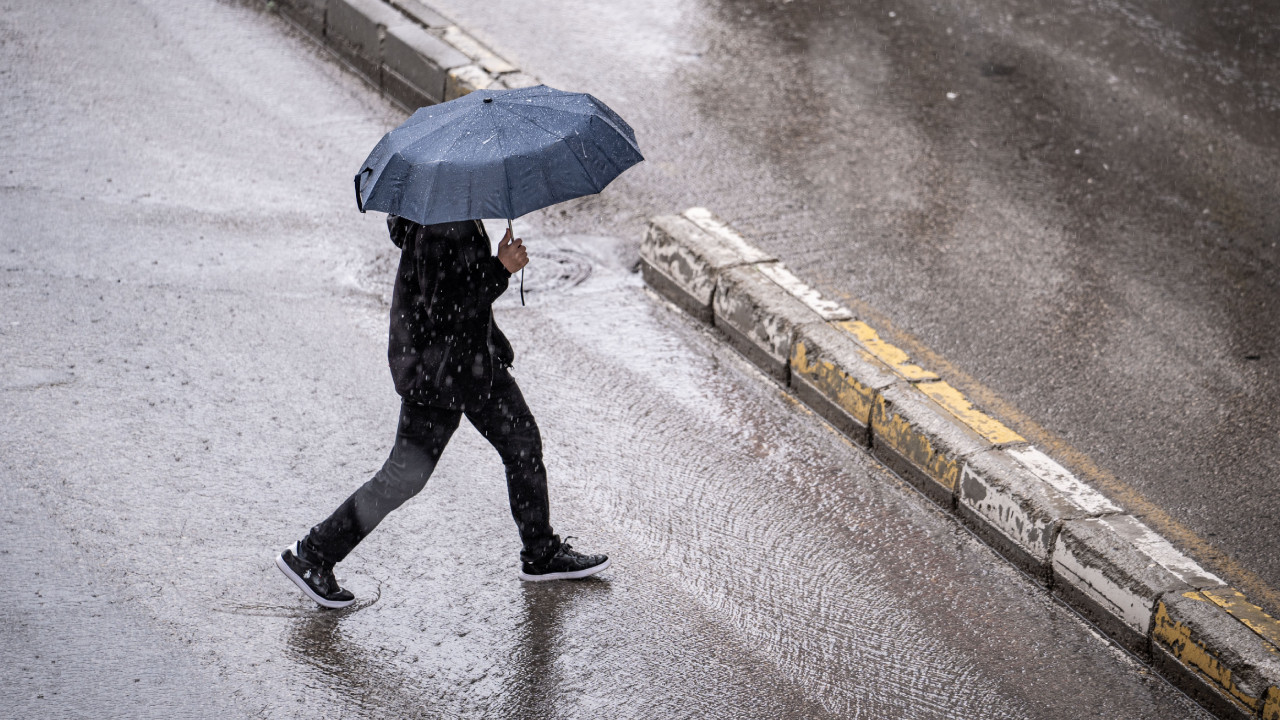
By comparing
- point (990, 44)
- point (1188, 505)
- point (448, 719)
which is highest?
point (990, 44)

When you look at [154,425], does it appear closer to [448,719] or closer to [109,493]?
[109,493]

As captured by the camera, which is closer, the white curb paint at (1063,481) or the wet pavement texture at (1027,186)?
the white curb paint at (1063,481)

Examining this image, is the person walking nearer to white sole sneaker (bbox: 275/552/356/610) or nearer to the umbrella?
white sole sneaker (bbox: 275/552/356/610)

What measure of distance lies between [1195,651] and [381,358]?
11.7 feet

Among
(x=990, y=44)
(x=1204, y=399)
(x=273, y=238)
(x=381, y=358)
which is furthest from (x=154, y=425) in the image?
(x=990, y=44)

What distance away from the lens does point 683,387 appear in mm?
5910

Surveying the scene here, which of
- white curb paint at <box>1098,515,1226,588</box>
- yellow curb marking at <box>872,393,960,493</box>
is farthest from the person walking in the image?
white curb paint at <box>1098,515,1226,588</box>

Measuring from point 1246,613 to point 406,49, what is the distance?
6.25 meters

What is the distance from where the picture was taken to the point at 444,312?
4.07m

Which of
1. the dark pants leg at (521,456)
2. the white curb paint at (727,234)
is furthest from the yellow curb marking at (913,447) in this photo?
the dark pants leg at (521,456)

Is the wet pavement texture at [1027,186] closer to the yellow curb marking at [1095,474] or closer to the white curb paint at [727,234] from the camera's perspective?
the yellow curb marking at [1095,474]

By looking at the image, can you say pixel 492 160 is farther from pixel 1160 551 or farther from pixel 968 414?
pixel 1160 551

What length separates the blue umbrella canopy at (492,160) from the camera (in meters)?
3.78

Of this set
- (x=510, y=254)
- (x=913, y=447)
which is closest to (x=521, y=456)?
(x=510, y=254)
